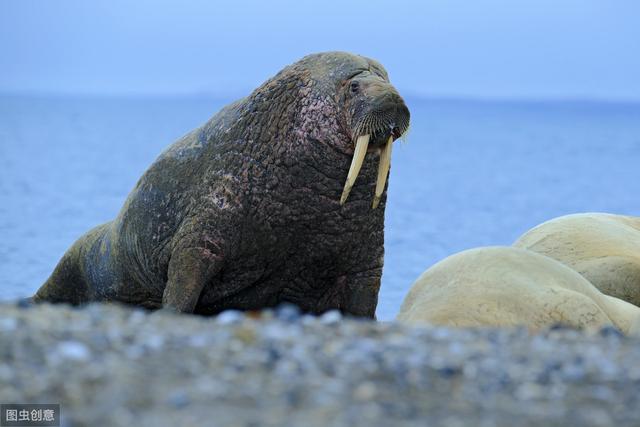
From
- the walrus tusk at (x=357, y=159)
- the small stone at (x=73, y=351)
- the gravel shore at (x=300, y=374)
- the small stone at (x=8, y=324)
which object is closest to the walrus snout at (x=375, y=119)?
the walrus tusk at (x=357, y=159)

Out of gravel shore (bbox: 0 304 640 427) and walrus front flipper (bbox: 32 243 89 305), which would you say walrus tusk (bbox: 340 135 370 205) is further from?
walrus front flipper (bbox: 32 243 89 305)

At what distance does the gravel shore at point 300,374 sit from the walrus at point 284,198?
6.91ft

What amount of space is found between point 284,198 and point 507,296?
1381mm

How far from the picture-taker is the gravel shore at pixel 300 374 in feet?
14.3

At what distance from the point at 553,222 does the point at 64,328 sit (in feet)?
20.6

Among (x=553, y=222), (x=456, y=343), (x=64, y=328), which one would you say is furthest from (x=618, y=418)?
(x=553, y=222)

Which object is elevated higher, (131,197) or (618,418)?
(131,197)

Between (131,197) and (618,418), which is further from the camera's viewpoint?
(131,197)

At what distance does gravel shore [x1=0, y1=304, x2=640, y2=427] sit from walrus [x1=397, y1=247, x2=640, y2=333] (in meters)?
2.01

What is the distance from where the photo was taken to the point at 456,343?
5223mm

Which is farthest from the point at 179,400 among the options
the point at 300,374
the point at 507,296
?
the point at 507,296

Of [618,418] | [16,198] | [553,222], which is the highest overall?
[16,198]

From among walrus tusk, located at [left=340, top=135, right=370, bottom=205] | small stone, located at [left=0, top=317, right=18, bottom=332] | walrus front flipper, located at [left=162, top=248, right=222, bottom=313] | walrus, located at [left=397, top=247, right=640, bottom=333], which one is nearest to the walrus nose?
walrus tusk, located at [left=340, top=135, right=370, bottom=205]

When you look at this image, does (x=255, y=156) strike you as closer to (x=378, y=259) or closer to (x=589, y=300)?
(x=378, y=259)
